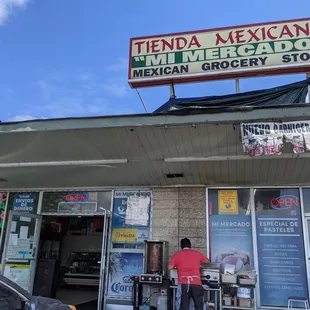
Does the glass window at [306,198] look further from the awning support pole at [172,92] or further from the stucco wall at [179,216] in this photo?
the awning support pole at [172,92]

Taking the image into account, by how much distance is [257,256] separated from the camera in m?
6.95

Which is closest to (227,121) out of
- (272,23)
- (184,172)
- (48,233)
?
(184,172)

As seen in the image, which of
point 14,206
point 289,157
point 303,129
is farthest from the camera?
point 14,206

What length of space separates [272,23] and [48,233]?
8985mm

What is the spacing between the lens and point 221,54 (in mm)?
6887

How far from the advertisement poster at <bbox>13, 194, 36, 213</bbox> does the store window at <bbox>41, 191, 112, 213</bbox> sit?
30 centimetres

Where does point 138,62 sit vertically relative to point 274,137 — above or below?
above

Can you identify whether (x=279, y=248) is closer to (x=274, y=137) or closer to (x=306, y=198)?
(x=306, y=198)

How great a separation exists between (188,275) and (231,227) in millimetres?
1872

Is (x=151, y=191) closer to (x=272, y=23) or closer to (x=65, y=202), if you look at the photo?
(x=65, y=202)

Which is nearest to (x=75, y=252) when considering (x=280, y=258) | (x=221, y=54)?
(x=280, y=258)

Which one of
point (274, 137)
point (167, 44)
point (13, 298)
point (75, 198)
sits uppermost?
point (167, 44)

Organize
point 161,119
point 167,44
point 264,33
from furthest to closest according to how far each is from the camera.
A: point 167,44 < point 264,33 < point 161,119

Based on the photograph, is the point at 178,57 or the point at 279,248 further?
the point at 178,57
